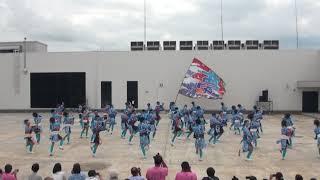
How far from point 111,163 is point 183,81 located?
79.2 feet

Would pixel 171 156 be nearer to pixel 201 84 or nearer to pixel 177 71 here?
pixel 201 84

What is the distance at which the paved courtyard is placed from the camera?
16.3 m

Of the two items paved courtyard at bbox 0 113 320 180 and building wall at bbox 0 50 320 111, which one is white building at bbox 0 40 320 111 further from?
paved courtyard at bbox 0 113 320 180

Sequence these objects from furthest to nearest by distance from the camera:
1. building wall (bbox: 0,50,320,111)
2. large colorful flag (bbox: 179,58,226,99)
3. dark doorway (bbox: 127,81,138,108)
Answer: dark doorway (bbox: 127,81,138,108), building wall (bbox: 0,50,320,111), large colorful flag (bbox: 179,58,226,99)

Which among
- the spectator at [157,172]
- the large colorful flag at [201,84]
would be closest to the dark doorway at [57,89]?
the large colorful flag at [201,84]

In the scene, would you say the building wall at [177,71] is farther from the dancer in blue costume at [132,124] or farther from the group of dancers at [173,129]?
the dancer in blue costume at [132,124]

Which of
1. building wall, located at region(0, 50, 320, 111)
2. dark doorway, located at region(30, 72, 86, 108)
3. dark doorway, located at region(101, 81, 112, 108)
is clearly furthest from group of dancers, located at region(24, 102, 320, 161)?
dark doorway, located at region(30, 72, 86, 108)

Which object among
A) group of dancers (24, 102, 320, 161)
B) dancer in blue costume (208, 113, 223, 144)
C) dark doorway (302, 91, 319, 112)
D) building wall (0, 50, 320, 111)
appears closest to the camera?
group of dancers (24, 102, 320, 161)

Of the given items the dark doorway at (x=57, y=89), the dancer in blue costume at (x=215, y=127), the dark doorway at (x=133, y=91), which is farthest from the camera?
the dark doorway at (x=57, y=89)

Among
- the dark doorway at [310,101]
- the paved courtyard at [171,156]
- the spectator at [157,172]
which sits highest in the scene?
the dark doorway at [310,101]

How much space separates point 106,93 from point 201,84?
8.59 metres

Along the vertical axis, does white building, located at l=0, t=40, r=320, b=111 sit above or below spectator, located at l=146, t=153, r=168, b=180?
above

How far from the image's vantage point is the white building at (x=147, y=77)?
1625 inches

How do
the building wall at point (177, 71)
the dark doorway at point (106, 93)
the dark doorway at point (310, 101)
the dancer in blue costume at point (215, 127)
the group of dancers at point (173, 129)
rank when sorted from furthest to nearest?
1. the dark doorway at point (106, 93)
2. the dark doorway at point (310, 101)
3. the building wall at point (177, 71)
4. the dancer in blue costume at point (215, 127)
5. the group of dancers at point (173, 129)
